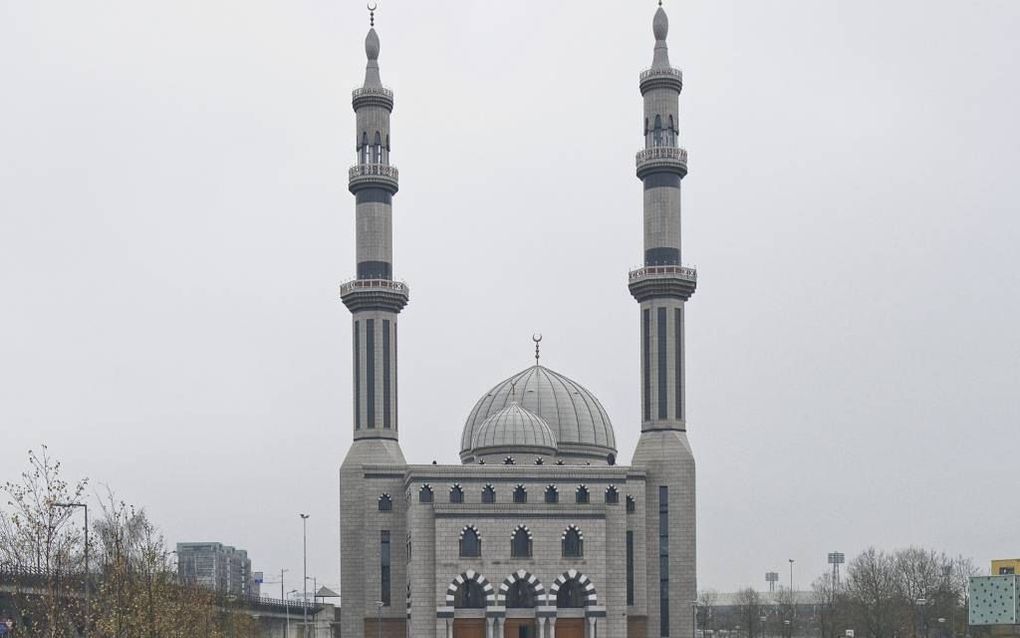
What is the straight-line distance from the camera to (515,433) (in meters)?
108

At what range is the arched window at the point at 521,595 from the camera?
100 meters

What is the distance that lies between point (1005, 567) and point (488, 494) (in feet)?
186

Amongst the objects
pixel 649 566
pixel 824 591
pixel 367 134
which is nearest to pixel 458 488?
pixel 649 566

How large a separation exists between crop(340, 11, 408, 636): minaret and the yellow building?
58489 millimetres

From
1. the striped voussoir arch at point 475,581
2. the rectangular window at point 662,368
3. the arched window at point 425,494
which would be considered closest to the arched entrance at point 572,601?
the striped voussoir arch at point 475,581

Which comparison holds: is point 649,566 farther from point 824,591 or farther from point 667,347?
point 824,591

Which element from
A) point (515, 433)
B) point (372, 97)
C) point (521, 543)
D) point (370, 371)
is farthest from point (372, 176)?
point (521, 543)

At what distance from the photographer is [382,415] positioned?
106m

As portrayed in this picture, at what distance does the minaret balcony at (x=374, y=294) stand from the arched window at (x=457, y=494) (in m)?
14.2

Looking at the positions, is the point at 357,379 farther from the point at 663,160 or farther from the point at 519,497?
the point at 663,160

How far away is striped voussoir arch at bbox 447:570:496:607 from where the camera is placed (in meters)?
99.4

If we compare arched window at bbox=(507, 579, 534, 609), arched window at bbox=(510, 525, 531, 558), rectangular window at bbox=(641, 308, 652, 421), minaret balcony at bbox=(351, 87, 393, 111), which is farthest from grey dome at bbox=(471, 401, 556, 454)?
minaret balcony at bbox=(351, 87, 393, 111)

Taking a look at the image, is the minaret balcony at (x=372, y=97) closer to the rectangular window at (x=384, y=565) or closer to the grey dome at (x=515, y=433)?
the grey dome at (x=515, y=433)

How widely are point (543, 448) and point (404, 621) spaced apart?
50.9 feet
